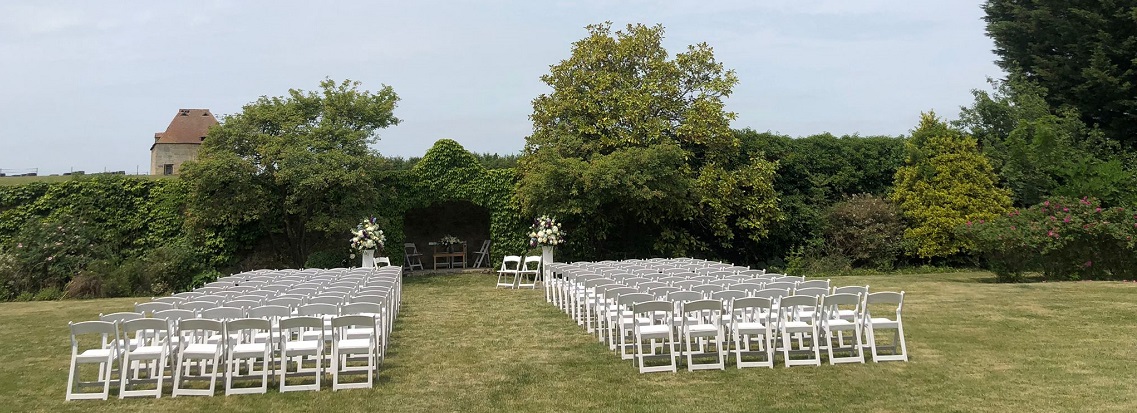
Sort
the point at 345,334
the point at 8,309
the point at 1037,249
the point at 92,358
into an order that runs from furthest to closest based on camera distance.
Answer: the point at 1037,249, the point at 8,309, the point at 345,334, the point at 92,358

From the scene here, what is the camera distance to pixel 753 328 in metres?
6.82

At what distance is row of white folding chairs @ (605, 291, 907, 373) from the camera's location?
261 inches

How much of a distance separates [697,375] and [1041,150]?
13497mm

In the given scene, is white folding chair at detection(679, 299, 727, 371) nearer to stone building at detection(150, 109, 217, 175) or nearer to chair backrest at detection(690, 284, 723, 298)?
chair backrest at detection(690, 284, 723, 298)

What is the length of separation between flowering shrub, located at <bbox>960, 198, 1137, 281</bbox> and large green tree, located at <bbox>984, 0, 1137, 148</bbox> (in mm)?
6803

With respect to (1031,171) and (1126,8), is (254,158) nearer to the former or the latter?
(1031,171)

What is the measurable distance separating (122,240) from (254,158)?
11.4ft

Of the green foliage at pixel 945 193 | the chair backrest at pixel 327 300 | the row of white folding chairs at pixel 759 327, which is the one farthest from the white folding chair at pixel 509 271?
the green foliage at pixel 945 193

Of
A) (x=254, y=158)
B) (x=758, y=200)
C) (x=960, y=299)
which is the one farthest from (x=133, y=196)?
(x=960, y=299)

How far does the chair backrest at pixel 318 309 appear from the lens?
6.78 metres

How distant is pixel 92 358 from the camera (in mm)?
5918

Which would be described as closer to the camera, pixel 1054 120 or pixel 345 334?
pixel 345 334

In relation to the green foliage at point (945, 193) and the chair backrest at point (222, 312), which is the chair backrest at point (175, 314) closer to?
the chair backrest at point (222, 312)

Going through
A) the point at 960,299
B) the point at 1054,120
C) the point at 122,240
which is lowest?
the point at 960,299
